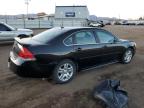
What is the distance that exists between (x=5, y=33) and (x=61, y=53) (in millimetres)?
7834

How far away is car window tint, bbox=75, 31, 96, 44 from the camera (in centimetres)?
609

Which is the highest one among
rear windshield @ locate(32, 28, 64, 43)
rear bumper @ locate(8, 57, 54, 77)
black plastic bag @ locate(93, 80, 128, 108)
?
rear windshield @ locate(32, 28, 64, 43)

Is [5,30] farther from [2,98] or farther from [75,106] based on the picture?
[75,106]

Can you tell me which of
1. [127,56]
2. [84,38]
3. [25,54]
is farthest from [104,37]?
[25,54]

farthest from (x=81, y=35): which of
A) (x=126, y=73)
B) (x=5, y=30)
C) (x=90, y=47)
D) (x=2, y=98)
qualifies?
(x=5, y=30)

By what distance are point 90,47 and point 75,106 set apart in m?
2.27

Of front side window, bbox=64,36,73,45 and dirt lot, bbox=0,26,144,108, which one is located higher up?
front side window, bbox=64,36,73,45

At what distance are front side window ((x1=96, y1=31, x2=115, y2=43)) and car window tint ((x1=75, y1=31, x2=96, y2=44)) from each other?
32 cm

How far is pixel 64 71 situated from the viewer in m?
5.77

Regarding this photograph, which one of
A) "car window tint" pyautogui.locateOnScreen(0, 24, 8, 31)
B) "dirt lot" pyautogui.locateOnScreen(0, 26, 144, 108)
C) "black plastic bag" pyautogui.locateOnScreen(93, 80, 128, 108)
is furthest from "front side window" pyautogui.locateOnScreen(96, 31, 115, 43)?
"car window tint" pyautogui.locateOnScreen(0, 24, 8, 31)

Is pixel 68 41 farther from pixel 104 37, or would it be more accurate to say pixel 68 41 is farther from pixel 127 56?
pixel 127 56

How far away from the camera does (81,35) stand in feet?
20.5

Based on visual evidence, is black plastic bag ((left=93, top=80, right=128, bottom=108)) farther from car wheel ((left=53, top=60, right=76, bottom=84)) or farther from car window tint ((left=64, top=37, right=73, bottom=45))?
car window tint ((left=64, top=37, right=73, bottom=45))

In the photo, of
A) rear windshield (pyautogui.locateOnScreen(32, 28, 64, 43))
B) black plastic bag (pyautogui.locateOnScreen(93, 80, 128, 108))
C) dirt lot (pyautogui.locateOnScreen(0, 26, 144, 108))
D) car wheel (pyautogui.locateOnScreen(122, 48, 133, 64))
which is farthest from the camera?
car wheel (pyautogui.locateOnScreen(122, 48, 133, 64))
